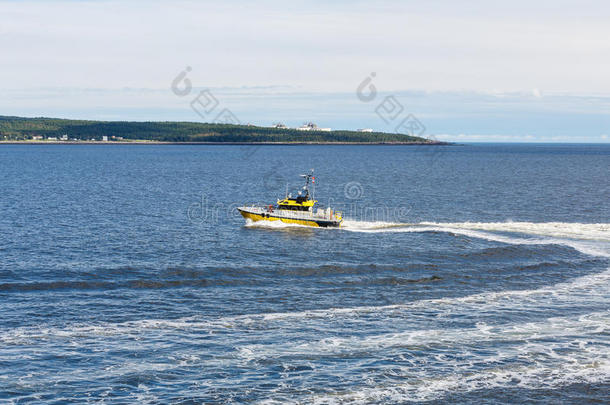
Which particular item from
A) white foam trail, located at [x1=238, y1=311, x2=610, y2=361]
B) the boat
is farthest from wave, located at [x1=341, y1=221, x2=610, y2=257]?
white foam trail, located at [x1=238, y1=311, x2=610, y2=361]

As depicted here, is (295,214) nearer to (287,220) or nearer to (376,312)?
(287,220)

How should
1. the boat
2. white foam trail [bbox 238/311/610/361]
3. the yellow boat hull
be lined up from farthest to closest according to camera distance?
the boat, the yellow boat hull, white foam trail [bbox 238/311/610/361]

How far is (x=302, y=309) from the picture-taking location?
41.3 meters

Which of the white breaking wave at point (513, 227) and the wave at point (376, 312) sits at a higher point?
the white breaking wave at point (513, 227)

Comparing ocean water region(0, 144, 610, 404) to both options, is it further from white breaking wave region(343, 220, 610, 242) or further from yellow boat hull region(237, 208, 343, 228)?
yellow boat hull region(237, 208, 343, 228)

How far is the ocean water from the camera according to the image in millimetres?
29672

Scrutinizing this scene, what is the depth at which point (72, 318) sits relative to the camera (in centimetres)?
3850

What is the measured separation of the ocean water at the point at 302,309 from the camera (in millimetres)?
29672

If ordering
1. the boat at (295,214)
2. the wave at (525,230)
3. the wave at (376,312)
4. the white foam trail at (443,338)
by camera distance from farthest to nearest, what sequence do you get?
the boat at (295,214)
the wave at (525,230)
the wave at (376,312)
the white foam trail at (443,338)

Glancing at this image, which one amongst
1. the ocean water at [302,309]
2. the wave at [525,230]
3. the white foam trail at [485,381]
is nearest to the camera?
the white foam trail at [485,381]

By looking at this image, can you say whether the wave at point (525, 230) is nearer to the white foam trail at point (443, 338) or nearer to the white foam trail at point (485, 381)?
the white foam trail at point (443, 338)

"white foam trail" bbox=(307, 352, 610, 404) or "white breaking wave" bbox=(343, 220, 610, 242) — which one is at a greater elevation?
"white breaking wave" bbox=(343, 220, 610, 242)

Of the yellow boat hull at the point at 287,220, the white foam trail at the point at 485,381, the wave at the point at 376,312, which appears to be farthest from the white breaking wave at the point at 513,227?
the white foam trail at the point at 485,381

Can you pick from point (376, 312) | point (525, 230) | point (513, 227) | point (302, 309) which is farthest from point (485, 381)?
point (513, 227)
